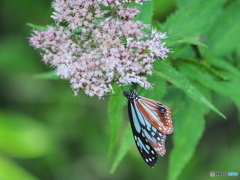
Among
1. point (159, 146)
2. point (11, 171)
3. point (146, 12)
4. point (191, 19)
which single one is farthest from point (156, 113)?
point (11, 171)

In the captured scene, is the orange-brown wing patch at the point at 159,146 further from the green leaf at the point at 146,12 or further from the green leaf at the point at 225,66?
the green leaf at the point at 225,66

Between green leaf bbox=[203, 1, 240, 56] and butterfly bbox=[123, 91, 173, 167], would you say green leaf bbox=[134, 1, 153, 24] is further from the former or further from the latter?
green leaf bbox=[203, 1, 240, 56]

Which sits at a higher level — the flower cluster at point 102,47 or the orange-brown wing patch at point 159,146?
the flower cluster at point 102,47

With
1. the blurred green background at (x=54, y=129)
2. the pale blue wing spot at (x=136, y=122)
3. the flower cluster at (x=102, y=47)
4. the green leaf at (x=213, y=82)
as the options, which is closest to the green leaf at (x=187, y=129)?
the green leaf at (x=213, y=82)

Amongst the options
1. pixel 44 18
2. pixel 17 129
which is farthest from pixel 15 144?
pixel 44 18

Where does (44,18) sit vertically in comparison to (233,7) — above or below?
below

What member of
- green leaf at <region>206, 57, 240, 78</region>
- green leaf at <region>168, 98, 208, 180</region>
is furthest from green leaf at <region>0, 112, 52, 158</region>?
green leaf at <region>206, 57, 240, 78</region>

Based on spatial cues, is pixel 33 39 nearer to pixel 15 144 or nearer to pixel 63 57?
pixel 63 57
